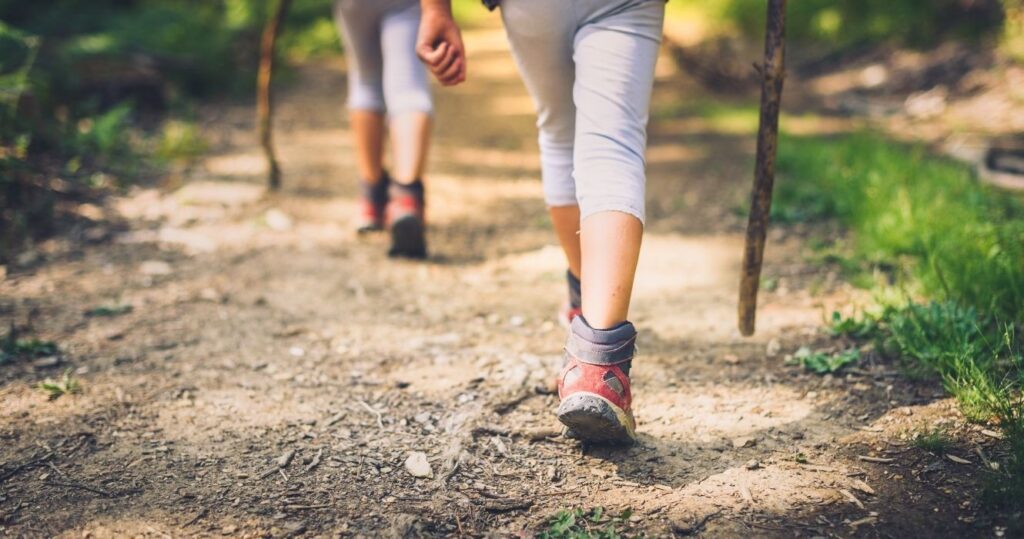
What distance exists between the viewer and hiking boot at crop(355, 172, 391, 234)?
12.1 feet

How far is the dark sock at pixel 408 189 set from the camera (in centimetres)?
325

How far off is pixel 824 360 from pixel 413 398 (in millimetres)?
1172

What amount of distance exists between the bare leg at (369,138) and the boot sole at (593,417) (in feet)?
6.96

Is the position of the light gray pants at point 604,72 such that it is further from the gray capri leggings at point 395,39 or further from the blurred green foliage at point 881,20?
the blurred green foliage at point 881,20

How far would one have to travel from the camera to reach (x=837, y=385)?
218 centimetres

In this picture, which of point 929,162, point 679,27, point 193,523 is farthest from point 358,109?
point 679,27

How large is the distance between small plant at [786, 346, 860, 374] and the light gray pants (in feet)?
2.69

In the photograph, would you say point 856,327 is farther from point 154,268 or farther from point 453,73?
point 154,268

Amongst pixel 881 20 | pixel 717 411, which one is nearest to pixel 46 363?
pixel 717 411

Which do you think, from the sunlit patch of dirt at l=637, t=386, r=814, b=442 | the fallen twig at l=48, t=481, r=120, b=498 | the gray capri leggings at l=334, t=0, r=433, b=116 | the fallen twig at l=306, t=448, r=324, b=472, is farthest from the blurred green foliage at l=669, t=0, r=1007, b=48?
the fallen twig at l=48, t=481, r=120, b=498

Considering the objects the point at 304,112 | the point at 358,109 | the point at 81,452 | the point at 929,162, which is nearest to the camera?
the point at 81,452

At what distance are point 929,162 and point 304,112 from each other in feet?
14.3

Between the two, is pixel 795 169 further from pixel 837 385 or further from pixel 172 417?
pixel 172 417

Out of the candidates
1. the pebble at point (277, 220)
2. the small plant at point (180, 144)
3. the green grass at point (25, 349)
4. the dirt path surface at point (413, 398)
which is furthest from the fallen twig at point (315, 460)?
the small plant at point (180, 144)
